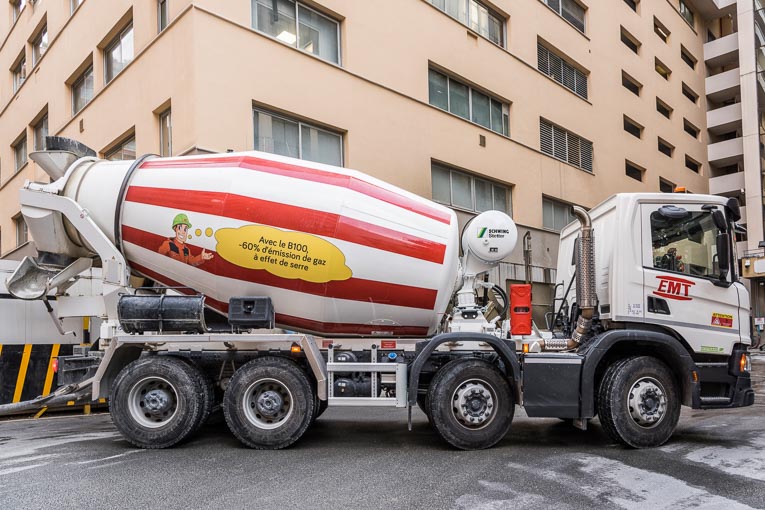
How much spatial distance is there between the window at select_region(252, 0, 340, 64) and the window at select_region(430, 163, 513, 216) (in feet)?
13.8

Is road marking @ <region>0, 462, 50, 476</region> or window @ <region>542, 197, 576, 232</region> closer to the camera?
road marking @ <region>0, 462, 50, 476</region>

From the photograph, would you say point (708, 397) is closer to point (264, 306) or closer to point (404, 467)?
point (404, 467)

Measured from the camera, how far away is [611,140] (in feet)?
78.9

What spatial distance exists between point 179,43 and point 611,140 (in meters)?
17.9

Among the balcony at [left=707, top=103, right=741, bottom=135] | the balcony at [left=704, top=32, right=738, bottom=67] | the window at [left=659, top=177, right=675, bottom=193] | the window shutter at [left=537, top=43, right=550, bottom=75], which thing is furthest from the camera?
the balcony at [left=704, top=32, right=738, bottom=67]

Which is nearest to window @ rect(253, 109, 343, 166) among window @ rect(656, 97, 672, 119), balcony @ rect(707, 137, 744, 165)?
window @ rect(656, 97, 672, 119)

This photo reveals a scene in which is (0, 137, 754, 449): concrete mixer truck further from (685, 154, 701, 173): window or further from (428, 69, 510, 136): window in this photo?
(685, 154, 701, 173): window

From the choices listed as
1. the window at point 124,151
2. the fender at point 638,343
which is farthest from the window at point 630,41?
the fender at point 638,343

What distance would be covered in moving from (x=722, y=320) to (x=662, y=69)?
28006 mm

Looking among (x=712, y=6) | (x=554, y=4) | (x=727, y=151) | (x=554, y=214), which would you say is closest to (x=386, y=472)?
(x=554, y=214)

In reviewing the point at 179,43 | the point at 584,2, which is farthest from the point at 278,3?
the point at 584,2

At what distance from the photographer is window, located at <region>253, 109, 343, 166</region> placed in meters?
12.5

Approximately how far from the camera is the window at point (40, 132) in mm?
20122

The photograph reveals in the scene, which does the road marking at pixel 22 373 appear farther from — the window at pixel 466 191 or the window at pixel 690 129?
the window at pixel 690 129
